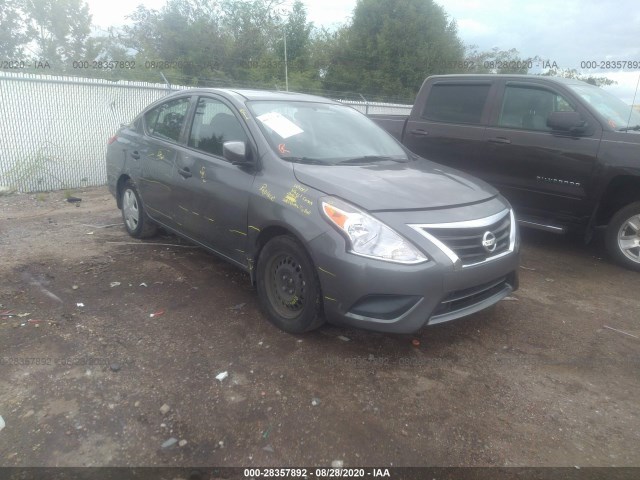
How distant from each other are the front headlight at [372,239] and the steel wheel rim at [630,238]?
343 centimetres

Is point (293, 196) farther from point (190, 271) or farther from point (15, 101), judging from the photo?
point (15, 101)

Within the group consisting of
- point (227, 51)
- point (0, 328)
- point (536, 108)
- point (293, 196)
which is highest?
point (227, 51)

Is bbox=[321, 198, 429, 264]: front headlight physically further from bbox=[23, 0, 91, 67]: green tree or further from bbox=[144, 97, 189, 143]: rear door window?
bbox=[23, 0, 91, 67]: green tree

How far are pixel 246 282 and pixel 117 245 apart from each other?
74.2 inches

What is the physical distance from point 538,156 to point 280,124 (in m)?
3.15

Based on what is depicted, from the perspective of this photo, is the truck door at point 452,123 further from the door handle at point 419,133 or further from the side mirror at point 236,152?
the side mirror at point 236,152

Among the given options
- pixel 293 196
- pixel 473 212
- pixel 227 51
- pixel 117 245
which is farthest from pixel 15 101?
pixel 227 51

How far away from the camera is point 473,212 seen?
322cm

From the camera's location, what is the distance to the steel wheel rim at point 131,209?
530 centimetres

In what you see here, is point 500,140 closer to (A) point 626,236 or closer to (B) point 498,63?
(A) point 626,236

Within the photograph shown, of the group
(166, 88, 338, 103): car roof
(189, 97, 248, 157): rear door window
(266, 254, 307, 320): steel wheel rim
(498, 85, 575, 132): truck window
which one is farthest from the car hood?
(498, 85, 575, 132): truck window

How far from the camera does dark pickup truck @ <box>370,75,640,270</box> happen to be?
16.2 feet

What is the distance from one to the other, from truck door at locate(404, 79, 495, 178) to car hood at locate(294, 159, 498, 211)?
2.16 m

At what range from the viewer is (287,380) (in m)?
2.91
